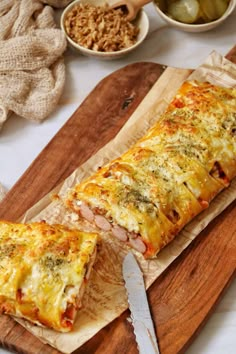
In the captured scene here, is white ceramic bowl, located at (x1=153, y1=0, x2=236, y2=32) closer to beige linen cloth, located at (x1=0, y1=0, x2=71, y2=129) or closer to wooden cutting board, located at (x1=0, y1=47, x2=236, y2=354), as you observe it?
wooden cutting board, located at (x1=0, y1=47, x2=236, y2=354)

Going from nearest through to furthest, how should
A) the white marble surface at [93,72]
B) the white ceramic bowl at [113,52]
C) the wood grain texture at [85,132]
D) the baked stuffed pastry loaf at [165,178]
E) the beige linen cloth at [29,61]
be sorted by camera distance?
the baked stuffed pastry loaf at [165,178] < the wood grain texture at [85,132] < the white marble surface at [93,72] < the beige linen cloth at [29,61] < the white ceramic bowl at [113,52]

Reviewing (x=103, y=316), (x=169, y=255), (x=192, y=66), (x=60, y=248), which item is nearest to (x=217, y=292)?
(x=169, y=255)

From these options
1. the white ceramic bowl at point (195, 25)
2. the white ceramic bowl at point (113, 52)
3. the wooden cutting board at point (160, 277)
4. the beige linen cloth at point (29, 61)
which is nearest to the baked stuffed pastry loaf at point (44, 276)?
the wooden cutting board at point (160, 277)

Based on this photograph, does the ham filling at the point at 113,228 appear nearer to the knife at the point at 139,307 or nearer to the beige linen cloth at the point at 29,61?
the knife at the point at 139,307

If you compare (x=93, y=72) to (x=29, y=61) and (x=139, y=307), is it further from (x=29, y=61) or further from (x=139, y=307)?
(x=139, y=307)

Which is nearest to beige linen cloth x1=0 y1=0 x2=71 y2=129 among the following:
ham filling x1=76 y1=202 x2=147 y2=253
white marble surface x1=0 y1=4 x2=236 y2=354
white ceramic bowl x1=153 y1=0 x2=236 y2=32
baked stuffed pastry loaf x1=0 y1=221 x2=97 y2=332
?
white marble surface x1=0 y1=4 x2=236 y2=354

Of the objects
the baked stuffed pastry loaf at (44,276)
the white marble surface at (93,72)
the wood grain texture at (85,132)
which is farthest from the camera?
the white marble surface at (93,72)
